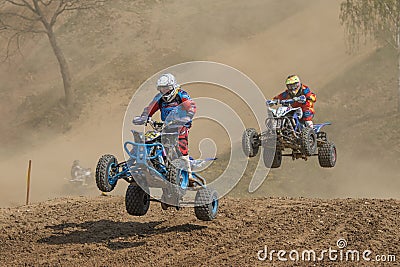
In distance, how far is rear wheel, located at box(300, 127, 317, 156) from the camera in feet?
45.7

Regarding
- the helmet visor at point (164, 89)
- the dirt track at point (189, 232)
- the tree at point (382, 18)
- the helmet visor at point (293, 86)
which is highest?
the tree at point (382, 18)

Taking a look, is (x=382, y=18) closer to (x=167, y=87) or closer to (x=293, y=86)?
(x=293, y=86)

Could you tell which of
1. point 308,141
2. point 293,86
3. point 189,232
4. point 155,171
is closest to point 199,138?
point 293,86

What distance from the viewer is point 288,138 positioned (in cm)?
1391

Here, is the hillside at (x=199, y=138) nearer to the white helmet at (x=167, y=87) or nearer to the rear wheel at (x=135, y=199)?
the rear wheel at (x=135, y=199)

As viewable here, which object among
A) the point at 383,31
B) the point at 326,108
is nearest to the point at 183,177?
the point at 383,31

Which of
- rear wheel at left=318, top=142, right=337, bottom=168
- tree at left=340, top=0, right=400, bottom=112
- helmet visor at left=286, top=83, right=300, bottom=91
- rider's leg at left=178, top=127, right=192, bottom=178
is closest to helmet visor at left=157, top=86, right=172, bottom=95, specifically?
rider's leg at left=178, top=127, right=192, bottom=178

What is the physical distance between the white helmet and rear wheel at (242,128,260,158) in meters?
4.19

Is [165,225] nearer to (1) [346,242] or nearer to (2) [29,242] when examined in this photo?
(2) [29,242]

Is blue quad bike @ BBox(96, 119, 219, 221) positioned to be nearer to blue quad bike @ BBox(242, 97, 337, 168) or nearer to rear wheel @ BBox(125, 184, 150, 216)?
rear wheel @ BBox(125, 184, 150, 216)

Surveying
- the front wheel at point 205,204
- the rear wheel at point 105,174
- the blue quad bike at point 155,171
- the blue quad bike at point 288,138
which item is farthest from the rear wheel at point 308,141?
the rear wheel at point 105,174

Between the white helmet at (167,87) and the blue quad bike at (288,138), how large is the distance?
3.85 m

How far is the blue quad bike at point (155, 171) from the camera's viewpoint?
9.65 m

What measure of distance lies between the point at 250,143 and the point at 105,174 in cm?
563
